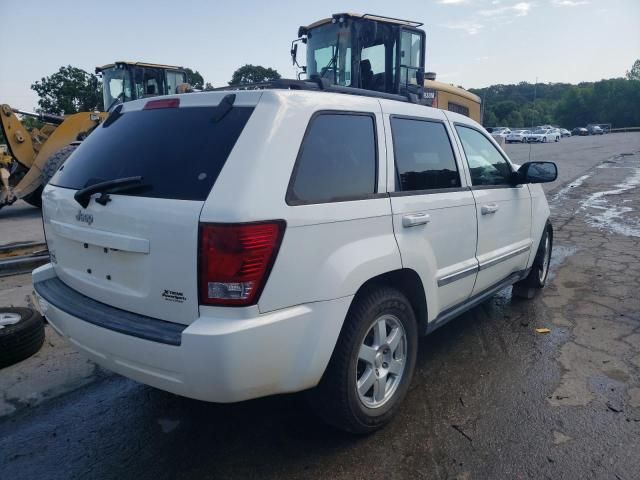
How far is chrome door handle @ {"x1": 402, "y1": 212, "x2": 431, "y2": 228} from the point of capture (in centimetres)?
278

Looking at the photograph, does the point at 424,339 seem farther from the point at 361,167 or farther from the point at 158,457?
the point at 158,457

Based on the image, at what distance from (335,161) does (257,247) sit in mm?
723

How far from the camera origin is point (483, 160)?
12.6ft

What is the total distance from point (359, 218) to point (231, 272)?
761 millimetres

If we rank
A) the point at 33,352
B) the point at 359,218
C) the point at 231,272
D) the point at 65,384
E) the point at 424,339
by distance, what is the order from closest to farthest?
the point at 231,272
the point at 359,218
the point at 65,384
the point at 33,352
the point at 424,339

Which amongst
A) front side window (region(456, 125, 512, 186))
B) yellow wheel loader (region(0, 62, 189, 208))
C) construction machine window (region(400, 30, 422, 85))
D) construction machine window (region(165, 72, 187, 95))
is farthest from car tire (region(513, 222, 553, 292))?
construction machine window (region(165, 72, 187, 95))

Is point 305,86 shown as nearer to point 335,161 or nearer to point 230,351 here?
point 335,161

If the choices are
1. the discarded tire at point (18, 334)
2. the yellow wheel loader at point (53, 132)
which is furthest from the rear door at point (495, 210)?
the yellow wheel loader at point (53, 132)

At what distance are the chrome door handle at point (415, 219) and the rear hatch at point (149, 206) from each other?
42.1 inches

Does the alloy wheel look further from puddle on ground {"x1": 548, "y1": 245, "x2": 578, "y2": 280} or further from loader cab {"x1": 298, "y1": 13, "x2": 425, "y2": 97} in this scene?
loader cab {"x1": 298, "y1": 13, "x2": 425, "y2": 97}

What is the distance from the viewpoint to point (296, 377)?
228 centimetres

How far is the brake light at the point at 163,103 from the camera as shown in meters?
2.62

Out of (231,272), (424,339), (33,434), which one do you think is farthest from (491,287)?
(33,434)

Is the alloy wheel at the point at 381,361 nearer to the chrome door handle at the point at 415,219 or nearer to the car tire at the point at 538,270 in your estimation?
the chrome door handle at the point at 415,219
